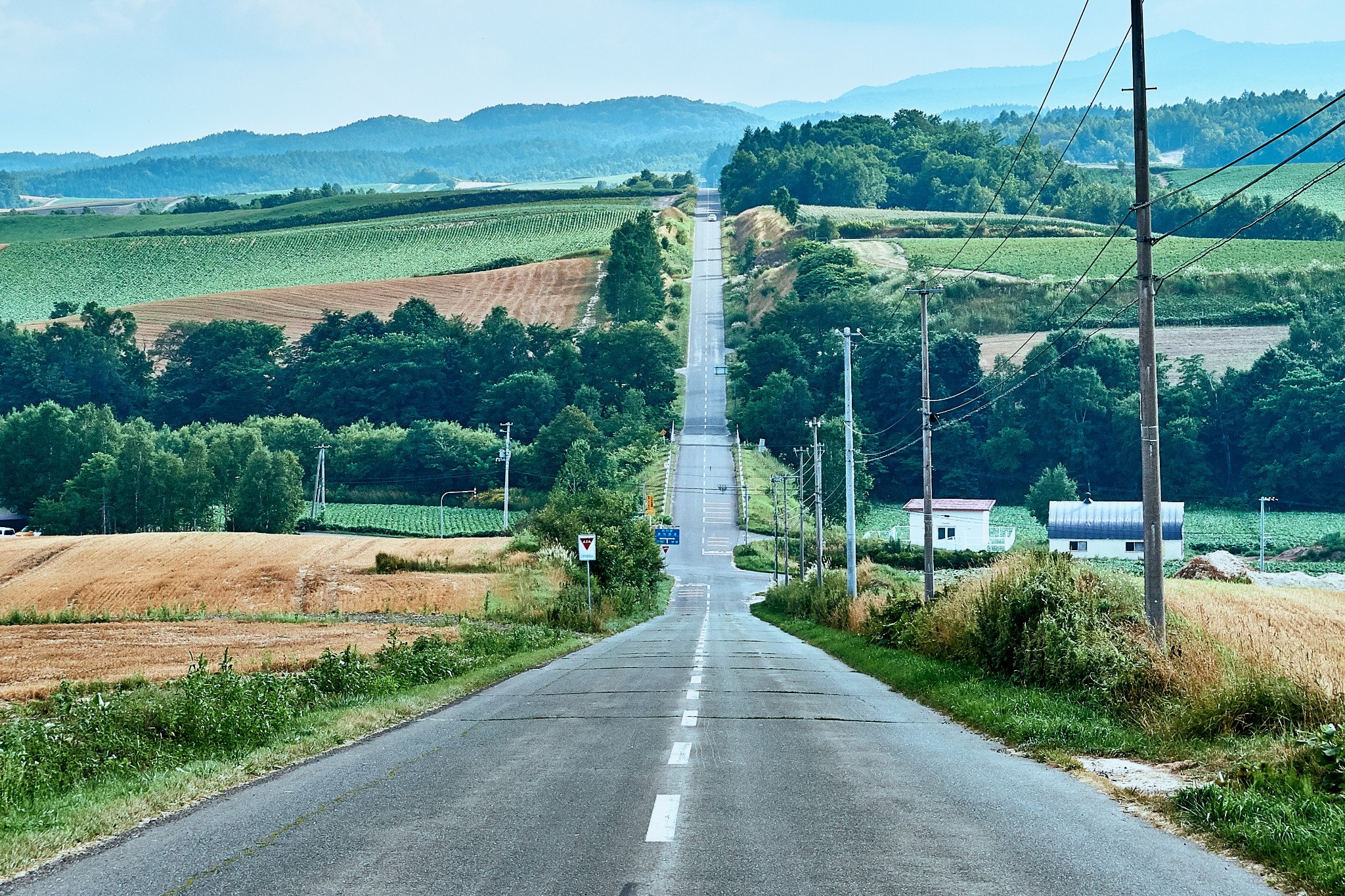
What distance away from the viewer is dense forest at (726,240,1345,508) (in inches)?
4560

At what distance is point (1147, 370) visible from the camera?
61.4ft

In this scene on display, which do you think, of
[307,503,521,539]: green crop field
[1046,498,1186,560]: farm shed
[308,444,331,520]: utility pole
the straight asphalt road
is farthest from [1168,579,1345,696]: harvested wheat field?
[308,444,331,520]: utility pole

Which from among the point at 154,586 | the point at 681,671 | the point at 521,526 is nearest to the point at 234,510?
the point at 521,526

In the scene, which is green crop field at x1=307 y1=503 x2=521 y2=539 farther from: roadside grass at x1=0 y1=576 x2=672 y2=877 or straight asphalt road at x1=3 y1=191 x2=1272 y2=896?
straight asphalt road at x1=3 y1=191 x2=1272 y2=896

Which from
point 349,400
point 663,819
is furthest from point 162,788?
point 349,400

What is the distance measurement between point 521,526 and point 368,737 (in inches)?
3032

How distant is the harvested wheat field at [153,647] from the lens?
2734cm

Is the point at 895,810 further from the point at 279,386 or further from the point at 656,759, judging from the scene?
the point at 279,386

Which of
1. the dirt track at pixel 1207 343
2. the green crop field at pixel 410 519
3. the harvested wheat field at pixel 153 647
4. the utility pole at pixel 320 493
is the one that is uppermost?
the dirt track at pixel 1207 343

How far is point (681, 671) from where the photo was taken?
2400cm

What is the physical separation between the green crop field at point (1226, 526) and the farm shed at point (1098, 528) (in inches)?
108

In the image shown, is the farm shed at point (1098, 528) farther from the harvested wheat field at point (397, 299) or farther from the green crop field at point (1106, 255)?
the harvested wheat field at point (397, 299)

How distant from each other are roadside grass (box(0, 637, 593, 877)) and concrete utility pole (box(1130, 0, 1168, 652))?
34.6ft

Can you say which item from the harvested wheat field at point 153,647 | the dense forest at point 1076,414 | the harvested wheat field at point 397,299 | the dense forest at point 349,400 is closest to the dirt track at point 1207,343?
the dense forest at point 1076,414
